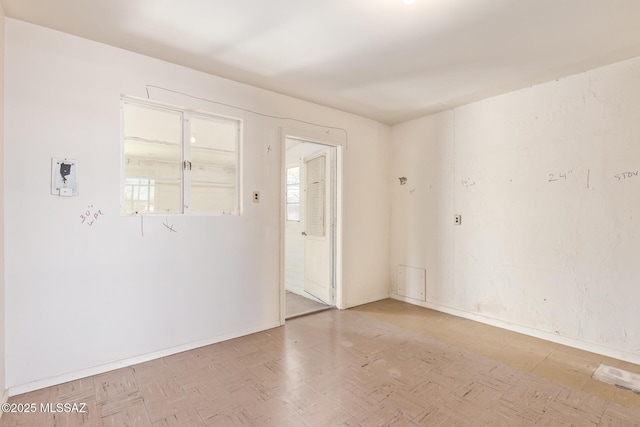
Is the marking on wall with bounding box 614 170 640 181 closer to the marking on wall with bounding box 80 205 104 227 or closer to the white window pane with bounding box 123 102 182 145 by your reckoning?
the white window pane with bounding box 123 102 182 145

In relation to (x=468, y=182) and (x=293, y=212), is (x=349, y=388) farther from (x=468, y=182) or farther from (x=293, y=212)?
(x=293, y=212)

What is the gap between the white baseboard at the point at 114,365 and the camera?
85.5 inches

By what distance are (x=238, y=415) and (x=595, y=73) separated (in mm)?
4036

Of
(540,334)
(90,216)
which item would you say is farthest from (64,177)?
(540,334)

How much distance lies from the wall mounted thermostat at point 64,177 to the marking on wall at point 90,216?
144 mm

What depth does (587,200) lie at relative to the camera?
2.87 meters

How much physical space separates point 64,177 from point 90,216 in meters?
0.33

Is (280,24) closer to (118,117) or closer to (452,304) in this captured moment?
(118,117)

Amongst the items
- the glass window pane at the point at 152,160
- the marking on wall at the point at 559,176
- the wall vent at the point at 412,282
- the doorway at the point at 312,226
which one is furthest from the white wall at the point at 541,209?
the glass window pane at the point at 152,160

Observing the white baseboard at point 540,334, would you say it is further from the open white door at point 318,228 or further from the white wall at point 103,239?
the white wall at point 103,239

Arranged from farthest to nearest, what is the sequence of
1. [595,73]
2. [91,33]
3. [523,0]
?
[595,73] → [91,33] → [523,0]

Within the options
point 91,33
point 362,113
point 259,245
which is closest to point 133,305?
point 259,245

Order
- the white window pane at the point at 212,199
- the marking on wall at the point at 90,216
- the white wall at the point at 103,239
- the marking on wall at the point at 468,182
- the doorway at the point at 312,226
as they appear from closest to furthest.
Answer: the white wall at the point at 103,239, the marking on wall at the point at 90,216, the white window pane at the point at 212,199, the marking on wall at the point at 468,182, the doorway at the point at 312,226

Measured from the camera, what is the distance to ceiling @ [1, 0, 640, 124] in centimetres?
199
